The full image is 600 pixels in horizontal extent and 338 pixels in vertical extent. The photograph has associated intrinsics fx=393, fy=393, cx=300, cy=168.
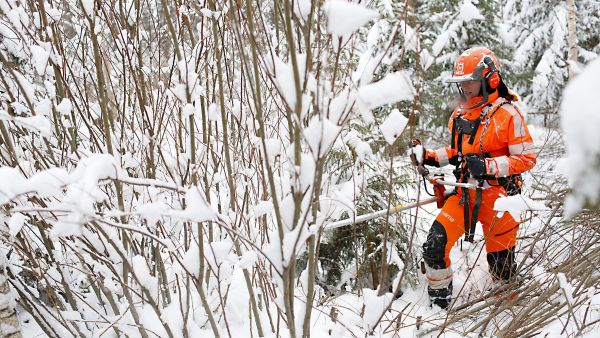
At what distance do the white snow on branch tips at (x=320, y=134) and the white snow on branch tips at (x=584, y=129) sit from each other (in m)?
0.50

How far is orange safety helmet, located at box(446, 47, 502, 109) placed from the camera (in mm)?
3100

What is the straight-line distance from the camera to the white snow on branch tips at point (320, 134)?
942 mm

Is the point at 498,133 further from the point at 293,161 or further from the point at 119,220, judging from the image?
the point at 119,220

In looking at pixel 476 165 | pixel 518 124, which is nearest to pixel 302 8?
pixel 476 165

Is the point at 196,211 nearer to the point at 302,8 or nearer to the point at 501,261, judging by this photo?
the point at 302,8

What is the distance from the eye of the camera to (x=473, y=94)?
10.8 ft

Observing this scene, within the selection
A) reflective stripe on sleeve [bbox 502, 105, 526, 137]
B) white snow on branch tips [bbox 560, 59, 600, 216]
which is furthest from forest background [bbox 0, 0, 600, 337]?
reflective stripe on sleeve [bbox 502, 105, 526, 137]

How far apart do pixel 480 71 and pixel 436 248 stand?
4.72ft

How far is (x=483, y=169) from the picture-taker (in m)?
2.90

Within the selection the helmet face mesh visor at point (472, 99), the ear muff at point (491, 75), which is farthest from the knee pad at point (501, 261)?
the ear muff at point (491, 75)

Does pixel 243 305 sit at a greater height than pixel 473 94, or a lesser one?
lesser

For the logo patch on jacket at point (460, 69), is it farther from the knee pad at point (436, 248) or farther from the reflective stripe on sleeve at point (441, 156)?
the knee pad at point (436, 248)

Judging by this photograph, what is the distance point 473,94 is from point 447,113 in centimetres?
816

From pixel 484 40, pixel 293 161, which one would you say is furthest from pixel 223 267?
pixel 484 40
